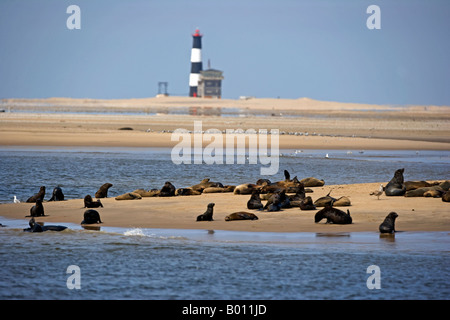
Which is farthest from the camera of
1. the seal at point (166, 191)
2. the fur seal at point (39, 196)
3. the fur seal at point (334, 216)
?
the seal at point (166, 191)

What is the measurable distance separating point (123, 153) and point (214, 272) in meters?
21.4

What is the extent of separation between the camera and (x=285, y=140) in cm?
3903

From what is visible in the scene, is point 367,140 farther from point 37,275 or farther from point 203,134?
point 37,275

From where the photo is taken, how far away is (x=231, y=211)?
14906 millimetres

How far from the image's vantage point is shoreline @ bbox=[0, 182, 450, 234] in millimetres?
13234

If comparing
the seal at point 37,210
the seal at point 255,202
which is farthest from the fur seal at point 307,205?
the seal at point 37,210

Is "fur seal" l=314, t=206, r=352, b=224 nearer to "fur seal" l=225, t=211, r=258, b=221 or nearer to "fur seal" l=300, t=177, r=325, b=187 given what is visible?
"fur seal" l=225, t=211, r=258, b=221

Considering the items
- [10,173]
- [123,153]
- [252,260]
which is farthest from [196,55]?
[252,260]

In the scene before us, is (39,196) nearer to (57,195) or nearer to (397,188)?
(57,195)

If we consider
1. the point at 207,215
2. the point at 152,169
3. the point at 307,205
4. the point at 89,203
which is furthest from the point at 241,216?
the point at 152,169

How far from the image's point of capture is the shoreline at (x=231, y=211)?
13.2m

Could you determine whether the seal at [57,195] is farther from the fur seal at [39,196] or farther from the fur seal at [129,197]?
the fur seal at [129,197]

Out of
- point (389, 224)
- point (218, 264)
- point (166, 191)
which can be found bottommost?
point (218, 264)

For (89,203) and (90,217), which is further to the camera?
(89,203)
